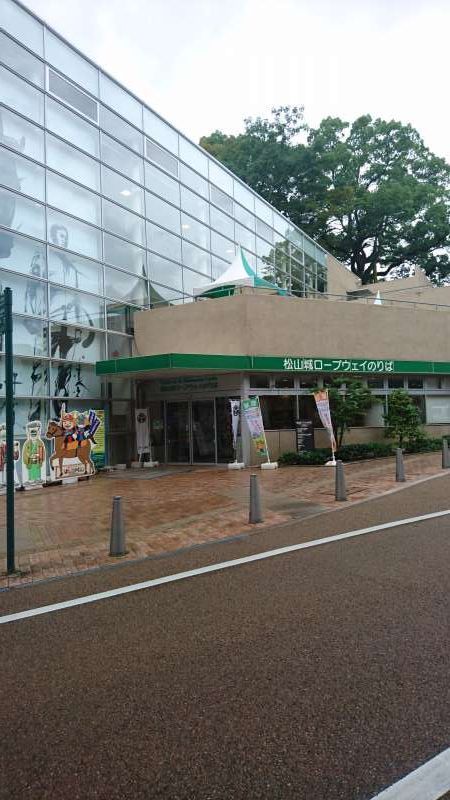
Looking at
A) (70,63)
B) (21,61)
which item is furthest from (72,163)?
(70,63)

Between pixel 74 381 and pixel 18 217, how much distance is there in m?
5.07

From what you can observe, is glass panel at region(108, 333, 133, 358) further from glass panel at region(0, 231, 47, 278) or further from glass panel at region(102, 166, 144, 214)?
glass panel at region(102, 166, 144, 214)

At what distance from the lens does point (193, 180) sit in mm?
23641

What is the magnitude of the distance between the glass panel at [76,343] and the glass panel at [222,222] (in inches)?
375

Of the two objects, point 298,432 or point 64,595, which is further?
point 298,432

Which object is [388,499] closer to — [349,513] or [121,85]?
[349,513]

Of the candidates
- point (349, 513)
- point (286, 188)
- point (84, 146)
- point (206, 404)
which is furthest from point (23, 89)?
point (286, 188)

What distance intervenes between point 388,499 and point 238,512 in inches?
118

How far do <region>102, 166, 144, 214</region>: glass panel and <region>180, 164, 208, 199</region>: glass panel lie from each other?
10.6ft

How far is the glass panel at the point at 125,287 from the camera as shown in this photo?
18.7 meters

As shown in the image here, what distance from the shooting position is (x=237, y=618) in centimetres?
464

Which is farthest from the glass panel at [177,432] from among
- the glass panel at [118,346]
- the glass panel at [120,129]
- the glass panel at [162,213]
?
the glass panel at [120,129]

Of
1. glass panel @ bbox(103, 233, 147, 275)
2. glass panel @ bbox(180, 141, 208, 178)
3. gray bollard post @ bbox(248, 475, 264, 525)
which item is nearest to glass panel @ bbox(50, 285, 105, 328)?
glass panel @ bbox(103, 233, 147, 275)

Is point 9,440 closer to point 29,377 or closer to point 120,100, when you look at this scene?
point 29,377
